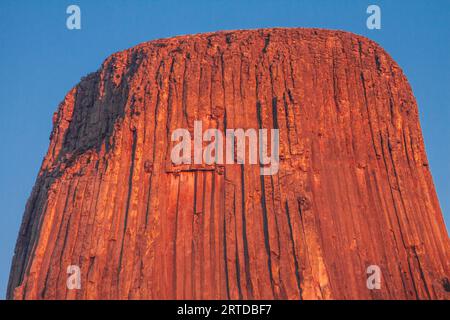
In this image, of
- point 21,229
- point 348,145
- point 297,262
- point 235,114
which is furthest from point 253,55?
point 21,229

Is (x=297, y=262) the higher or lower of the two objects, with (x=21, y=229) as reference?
lower

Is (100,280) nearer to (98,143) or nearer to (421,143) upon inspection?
(98,143)

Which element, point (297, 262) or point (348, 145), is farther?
point (348, 145)
